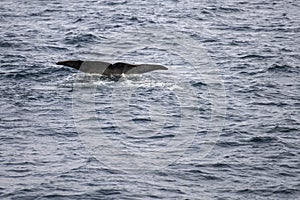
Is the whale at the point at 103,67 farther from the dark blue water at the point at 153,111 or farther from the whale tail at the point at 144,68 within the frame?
the dark blue water at the point at 153,111

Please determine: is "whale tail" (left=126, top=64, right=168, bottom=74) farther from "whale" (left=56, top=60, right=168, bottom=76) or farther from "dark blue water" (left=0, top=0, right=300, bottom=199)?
"dark blue water" (left=0, top=0, right=300, bottom=199)

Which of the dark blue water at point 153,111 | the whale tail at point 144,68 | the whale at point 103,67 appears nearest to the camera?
the dark blue water at point 153,111

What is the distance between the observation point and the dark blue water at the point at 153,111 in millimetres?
17203

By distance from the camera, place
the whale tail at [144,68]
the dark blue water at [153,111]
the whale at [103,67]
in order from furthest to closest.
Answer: the whale tail at [144,68], the whale at [103,67], the dark blue water at [153,111]

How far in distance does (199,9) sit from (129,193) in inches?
969

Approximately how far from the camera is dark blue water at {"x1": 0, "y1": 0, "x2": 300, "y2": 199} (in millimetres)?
17203

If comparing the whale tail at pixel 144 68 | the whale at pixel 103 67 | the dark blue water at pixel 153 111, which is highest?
the whale at pixel 103 67

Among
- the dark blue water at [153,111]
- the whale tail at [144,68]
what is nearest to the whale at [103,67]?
the whale tail at [144,68]

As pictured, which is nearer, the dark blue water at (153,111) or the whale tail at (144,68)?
the dark blue water at (153,111)

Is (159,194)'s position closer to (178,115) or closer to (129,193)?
(129,193)

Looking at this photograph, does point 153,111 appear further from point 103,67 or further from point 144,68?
point 103,67

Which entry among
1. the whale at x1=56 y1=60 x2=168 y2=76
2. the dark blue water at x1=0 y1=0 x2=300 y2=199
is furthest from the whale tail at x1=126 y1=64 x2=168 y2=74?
the dark blue water at x1=0 y1=0 x2=300 y2=199

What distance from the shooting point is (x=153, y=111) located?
22375 mm

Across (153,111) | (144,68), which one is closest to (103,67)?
(144,68)
